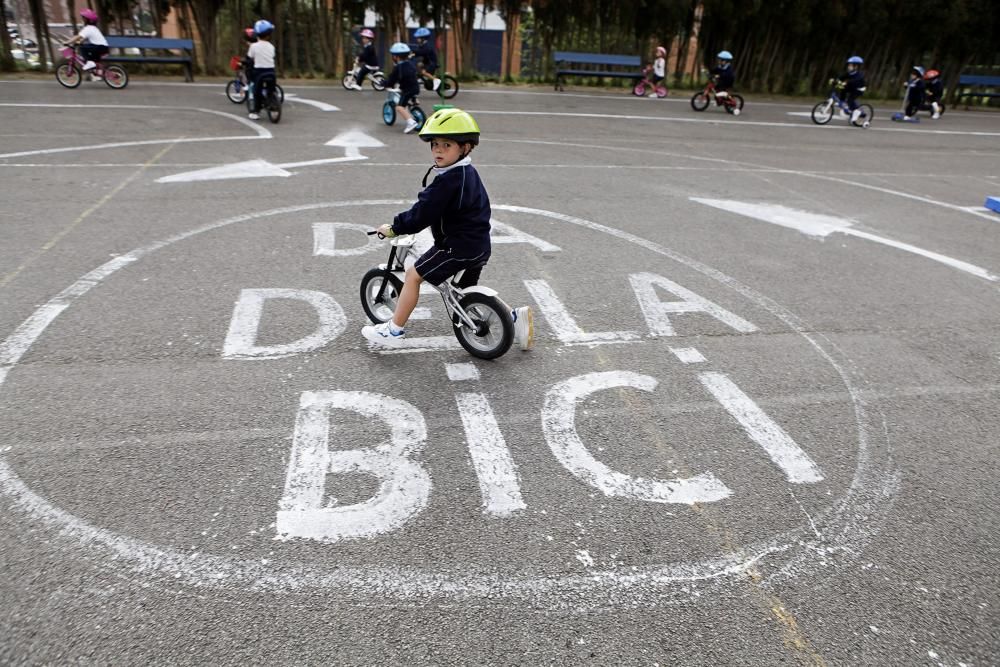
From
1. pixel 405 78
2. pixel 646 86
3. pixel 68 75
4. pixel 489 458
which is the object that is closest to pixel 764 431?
pixel 489 458

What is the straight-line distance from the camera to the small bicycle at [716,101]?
19719mm

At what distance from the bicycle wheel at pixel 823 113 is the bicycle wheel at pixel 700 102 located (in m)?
3.04

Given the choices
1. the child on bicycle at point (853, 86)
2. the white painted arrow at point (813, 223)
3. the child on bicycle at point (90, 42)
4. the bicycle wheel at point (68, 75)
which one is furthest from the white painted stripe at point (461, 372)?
the child on bicycle at point (853, 86)

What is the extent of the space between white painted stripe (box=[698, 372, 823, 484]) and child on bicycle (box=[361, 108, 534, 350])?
1.41 meters

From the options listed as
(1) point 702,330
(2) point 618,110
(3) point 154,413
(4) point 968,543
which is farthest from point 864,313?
(2) point 618,110

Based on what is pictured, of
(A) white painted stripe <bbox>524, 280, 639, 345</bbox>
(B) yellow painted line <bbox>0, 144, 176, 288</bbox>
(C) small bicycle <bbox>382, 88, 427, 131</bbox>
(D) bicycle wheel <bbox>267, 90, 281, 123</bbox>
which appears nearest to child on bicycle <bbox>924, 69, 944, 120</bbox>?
(C) small bicycle <bbox>382, 88, 427, 131</bbox>

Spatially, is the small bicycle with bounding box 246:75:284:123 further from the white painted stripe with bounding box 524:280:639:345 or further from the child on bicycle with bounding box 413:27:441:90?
the white painted stripe with bounding box 524:280:639:345

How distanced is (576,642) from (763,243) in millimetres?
6518

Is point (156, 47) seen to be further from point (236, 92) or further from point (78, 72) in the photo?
point (236, 92)

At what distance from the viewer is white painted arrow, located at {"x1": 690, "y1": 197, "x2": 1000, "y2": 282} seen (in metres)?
7.89

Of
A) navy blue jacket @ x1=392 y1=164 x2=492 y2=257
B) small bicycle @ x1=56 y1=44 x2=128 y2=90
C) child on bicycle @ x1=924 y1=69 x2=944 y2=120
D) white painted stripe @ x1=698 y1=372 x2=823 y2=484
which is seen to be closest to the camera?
white painted stripe @ x1=698 y1=372 x2=823 y2=484

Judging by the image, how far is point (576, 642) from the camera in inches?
111

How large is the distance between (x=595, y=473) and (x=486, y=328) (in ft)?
5.10

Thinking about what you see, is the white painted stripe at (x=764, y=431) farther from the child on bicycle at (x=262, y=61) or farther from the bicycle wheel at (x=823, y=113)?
the bicycle wheel at (x=823, y=113)
